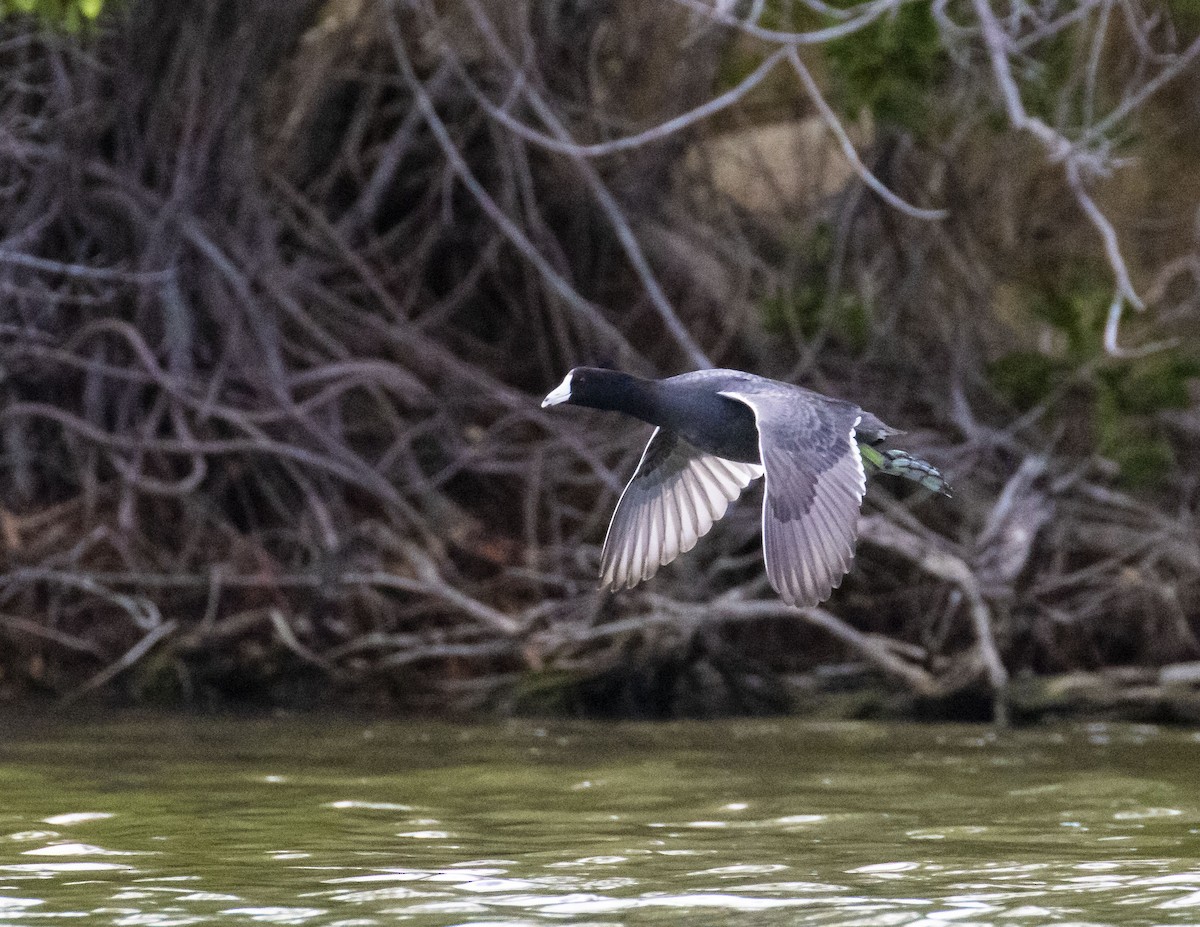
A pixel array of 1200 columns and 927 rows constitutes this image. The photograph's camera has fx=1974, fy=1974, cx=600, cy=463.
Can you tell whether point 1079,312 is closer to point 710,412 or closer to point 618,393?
point 710,412

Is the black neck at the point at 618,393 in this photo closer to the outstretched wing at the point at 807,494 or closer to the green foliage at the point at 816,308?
the outstretched wing at the point at 807,494

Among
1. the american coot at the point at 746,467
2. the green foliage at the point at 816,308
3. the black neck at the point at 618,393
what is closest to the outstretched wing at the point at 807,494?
the american coot at the point at 746,467

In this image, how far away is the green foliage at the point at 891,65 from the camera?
7289 millimetres

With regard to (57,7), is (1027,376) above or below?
below

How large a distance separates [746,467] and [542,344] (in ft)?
10.8

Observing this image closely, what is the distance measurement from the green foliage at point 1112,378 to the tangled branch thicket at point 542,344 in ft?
0.06

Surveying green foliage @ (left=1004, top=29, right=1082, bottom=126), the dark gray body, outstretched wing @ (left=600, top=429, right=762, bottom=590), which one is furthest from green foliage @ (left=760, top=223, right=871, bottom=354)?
the dark gray body

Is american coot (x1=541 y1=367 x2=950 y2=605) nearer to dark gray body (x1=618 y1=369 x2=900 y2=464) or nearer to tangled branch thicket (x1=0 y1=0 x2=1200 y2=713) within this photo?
dark gray body (x1=618 y1=369 x2=900 y2=464)

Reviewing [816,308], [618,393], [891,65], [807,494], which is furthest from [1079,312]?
[807,494]

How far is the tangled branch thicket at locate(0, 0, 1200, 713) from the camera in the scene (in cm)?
796

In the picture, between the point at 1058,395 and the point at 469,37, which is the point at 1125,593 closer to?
the point at 1058,395

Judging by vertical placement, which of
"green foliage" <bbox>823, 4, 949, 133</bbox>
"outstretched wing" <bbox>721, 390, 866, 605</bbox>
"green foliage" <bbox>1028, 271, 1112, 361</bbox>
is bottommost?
"outstretched wing" <bbox>721, 390, 866, 605</bbox>

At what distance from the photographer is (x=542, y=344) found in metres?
8.97

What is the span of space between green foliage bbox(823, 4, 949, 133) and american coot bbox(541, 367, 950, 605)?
2.23 metres
